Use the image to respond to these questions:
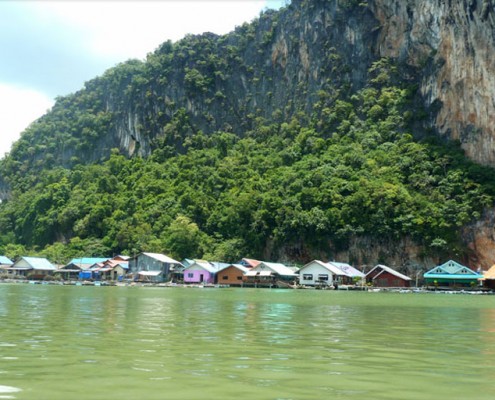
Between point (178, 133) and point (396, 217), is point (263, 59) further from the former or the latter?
point (396, 217)

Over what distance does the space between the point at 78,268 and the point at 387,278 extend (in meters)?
46.5

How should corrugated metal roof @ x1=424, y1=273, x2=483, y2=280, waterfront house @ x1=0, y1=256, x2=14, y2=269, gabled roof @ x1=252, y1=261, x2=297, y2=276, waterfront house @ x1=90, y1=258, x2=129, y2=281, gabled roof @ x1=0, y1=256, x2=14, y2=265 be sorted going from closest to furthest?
corrugated metal roof @ x1=424, y1=273, x2=483, y2=280 < gabled roof @ x1=252, y1=261, x2=297, y2=276 < waterfront house @ x1=90, y1=258, x2=129, y2=281 < waterfront house @ x1=0, y1=256, x2=14, y2=269 < gabled roof @ x1=0, y1=256, x2=14, y2=265

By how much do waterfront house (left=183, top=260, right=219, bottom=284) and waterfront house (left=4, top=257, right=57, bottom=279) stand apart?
2347cm

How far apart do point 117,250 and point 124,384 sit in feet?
324

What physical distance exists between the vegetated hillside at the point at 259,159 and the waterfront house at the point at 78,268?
23.0ft

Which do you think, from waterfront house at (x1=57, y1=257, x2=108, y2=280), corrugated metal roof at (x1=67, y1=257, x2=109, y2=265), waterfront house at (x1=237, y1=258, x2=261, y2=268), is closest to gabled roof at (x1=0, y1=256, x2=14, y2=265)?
waterfront house at (x1=57, y1=257, x2=108, y2=280)

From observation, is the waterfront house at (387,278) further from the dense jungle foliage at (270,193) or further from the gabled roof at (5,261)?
the gabled roof at (5,261)

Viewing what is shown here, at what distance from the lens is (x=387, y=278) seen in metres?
79.4

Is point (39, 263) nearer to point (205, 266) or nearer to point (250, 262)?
point (205, 266)

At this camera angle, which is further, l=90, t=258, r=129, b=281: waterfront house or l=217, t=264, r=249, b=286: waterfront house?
l=90, t=258, r=129, b=281: waterfront house

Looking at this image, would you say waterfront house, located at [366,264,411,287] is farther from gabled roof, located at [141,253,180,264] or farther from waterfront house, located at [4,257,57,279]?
waterfront house, located at [4,257,57,279]

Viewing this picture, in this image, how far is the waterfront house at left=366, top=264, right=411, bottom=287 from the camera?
259 ft

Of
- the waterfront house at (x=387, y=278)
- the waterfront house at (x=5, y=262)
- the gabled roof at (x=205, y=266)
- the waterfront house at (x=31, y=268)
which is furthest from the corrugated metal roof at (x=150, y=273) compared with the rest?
the waterfront house at (x=387, y=278)

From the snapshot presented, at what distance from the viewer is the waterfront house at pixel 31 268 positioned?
92.1 metres
